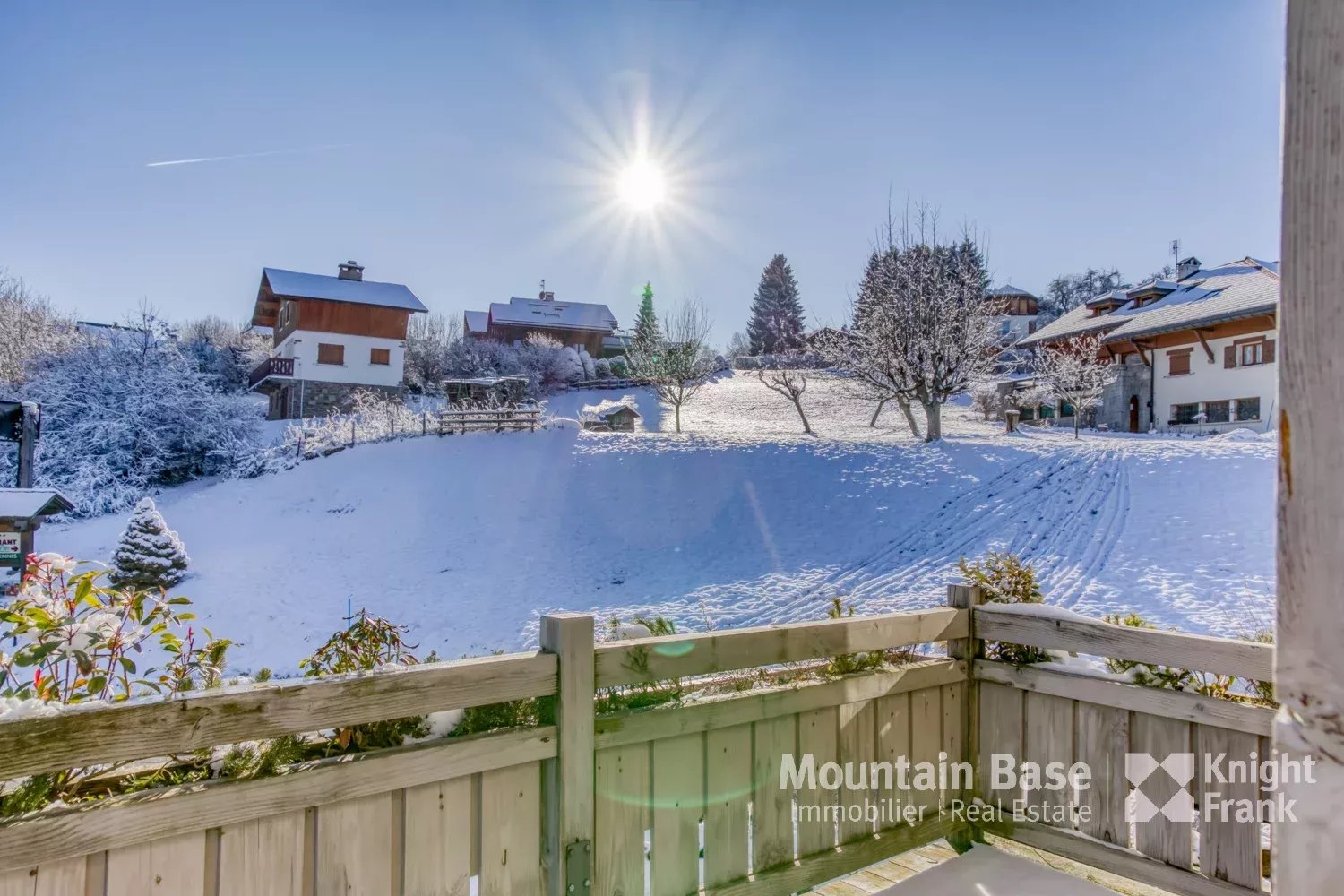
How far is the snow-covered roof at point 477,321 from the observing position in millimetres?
35719

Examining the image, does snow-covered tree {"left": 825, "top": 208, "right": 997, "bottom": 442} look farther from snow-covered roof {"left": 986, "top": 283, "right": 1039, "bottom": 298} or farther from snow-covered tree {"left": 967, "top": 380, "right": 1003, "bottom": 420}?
snow-covered roof {"left": 986, "top": 283, "right": 1039, "bottom": 298}

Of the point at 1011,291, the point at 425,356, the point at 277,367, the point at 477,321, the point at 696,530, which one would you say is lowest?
the point at 696,530

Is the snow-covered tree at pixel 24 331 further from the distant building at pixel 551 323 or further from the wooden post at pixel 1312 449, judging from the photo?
the wooden post at pixel 1312 449

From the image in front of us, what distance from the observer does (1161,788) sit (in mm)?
2457

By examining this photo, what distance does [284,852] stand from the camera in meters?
1.63

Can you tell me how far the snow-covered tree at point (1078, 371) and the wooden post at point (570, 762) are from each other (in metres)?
20.4

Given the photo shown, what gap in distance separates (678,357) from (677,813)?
20739 millimetres

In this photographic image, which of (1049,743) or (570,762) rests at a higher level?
(570,762)

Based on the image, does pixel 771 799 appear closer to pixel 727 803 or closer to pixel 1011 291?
pixel 727 803

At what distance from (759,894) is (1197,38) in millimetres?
5955

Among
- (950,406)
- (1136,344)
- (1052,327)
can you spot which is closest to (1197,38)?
(1136,344)

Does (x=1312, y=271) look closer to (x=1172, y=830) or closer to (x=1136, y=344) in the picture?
(x=1172, y=830)

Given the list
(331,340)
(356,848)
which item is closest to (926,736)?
(356,848)

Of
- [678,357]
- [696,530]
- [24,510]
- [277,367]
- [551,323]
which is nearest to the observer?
[24,510]
